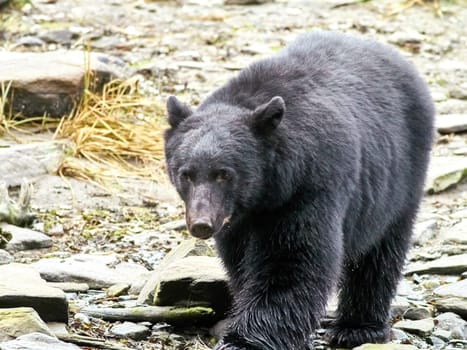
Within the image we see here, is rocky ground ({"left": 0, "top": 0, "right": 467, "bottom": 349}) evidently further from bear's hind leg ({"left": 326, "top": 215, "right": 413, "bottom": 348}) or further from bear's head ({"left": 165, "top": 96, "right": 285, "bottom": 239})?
bear's head ({"left": 165, "top": 96, "right": 285, "bottom": 239})

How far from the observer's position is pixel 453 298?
7.22 meters

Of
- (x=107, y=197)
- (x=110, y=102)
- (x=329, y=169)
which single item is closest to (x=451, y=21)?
(x=110, y=102)

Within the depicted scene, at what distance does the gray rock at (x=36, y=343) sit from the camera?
17.3 ft

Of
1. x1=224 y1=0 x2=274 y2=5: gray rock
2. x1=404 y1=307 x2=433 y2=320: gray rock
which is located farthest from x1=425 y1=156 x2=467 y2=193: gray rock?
x1=224 y1=0 x2=274 y2=5: gray rock

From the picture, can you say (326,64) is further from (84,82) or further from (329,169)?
(84,82)

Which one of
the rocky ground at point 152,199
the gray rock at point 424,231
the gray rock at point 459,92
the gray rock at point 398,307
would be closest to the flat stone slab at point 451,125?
the rocky ground at point 152,199

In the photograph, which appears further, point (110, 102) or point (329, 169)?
point (110, 102)

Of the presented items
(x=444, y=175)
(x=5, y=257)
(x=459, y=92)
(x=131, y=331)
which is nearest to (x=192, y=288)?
(x=131, y=331)

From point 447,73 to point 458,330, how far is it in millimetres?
6754

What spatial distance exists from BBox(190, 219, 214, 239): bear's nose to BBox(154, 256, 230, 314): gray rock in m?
0.97

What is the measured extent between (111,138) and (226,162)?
5.07 m

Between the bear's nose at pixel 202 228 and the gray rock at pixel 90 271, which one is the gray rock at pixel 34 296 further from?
the bear's nose at pixel 202 228

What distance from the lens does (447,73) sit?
1315cm

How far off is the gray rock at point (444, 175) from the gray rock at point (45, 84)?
346cm
